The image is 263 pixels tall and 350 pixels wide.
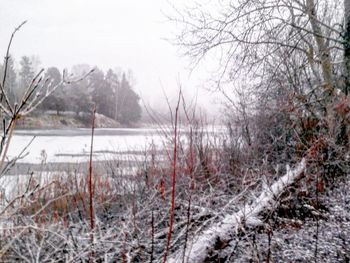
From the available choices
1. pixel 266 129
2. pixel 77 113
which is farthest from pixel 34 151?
pixel 77 113

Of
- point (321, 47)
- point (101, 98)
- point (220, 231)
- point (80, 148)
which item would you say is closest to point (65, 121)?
point (101, 98)

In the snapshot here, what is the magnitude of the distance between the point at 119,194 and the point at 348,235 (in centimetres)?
436

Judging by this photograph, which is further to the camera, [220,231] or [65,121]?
[65,121]

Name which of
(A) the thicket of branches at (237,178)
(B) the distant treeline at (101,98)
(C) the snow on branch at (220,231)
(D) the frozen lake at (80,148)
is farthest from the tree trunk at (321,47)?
(B) the distant treeline at (101,98)

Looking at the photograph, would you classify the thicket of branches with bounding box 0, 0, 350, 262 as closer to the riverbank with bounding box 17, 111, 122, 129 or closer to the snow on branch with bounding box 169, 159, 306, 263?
the snow on branch with bounding box 169, 159, 306, 263

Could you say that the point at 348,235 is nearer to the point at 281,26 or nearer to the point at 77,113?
the point at 281,26

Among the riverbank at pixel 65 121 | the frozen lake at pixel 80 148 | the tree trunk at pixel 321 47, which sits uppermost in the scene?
the tree trunk at pixel 321 47

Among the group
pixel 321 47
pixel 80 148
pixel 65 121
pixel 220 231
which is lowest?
pixel 80 148

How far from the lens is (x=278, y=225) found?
15.1 ft

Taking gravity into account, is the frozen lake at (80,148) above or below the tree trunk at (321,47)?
below

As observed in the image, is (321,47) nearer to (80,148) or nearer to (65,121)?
(80,148)

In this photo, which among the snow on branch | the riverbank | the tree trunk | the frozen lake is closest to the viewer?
the snow on branch

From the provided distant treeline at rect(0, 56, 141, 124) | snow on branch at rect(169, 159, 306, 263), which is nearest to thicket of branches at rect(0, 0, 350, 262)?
snow on branch at rect(169, 159, 306, 263)

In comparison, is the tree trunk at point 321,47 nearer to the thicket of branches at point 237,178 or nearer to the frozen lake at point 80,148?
the thicket of branches at point 237,178
